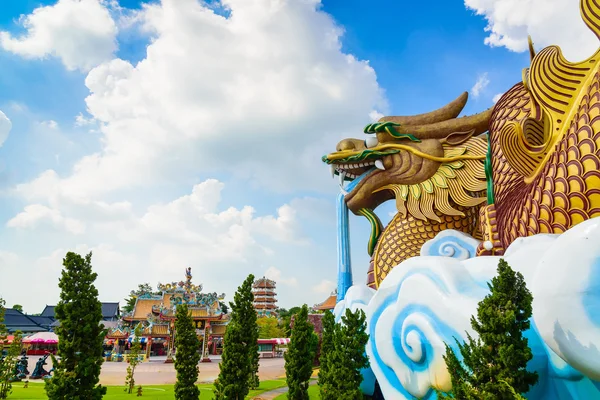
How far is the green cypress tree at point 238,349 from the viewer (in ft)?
32.2

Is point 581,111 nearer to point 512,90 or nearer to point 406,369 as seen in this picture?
point 512,90

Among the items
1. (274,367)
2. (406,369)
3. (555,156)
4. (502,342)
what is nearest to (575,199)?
(555,156)

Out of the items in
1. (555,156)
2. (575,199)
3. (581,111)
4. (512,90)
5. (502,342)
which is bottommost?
(502,342)

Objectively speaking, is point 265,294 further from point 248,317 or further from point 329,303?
point 248,317

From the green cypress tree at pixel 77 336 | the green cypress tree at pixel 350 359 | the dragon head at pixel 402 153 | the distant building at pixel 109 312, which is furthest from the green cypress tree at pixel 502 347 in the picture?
the distant building at pixel 109 312

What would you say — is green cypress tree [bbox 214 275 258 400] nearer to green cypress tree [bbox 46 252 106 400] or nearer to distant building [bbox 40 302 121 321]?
green cypress tree [bbox 46 252 106 400]

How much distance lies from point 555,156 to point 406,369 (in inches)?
156

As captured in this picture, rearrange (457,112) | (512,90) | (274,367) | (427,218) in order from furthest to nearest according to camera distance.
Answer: (274,367)
(457,112)
(427,218)
(512,90)

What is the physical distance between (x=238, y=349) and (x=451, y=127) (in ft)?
25.9

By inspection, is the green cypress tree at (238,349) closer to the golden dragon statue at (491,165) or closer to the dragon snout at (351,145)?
the golden dragon statue at (491,165)

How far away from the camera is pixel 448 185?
1130 centimetres

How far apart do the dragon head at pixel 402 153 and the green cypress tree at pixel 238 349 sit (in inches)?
174

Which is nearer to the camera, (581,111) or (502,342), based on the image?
(502,342)

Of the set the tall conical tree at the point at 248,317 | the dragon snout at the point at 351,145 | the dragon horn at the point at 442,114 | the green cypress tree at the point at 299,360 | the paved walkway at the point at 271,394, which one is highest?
the dragon horn at the point at 442,114
